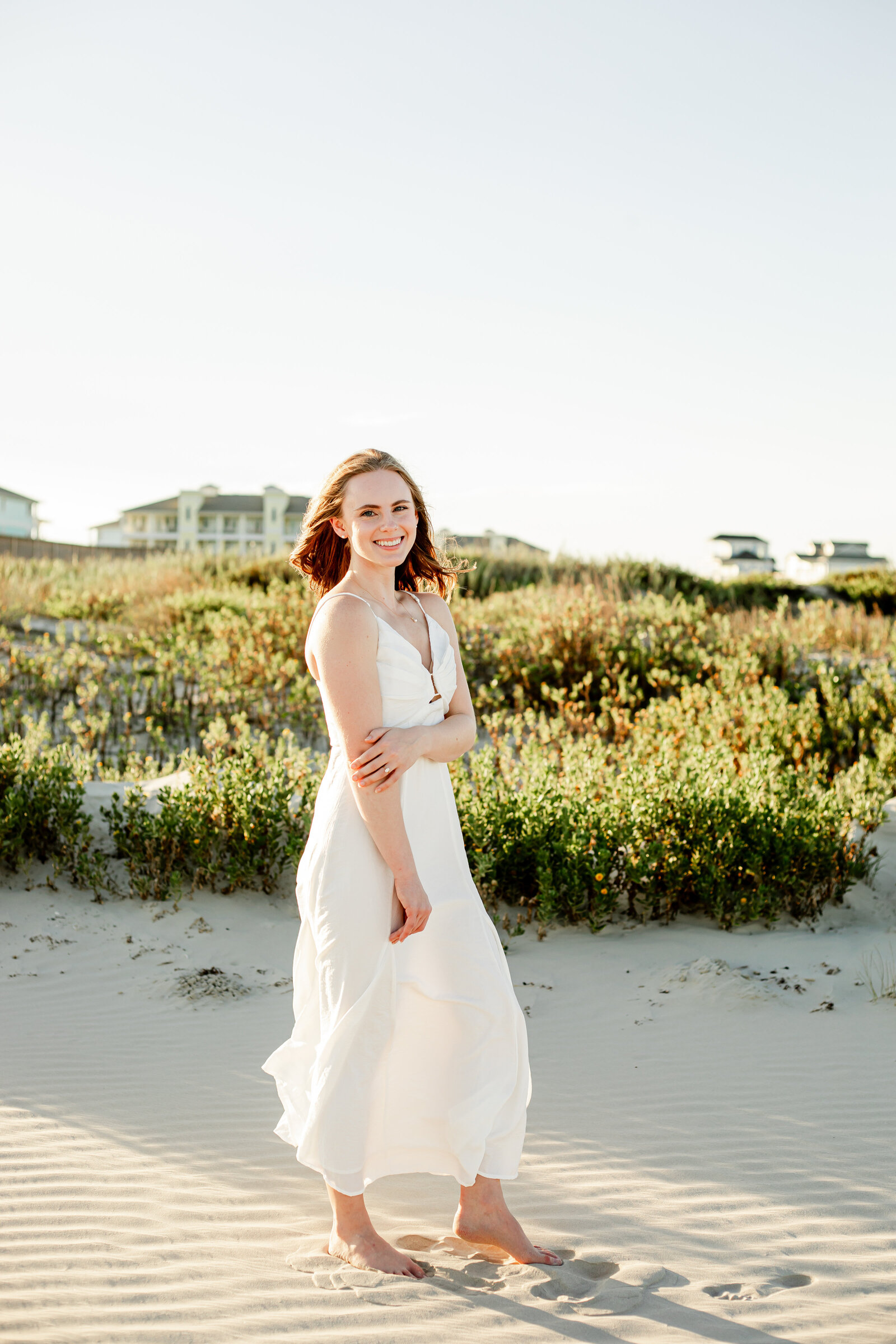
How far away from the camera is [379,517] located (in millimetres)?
2600

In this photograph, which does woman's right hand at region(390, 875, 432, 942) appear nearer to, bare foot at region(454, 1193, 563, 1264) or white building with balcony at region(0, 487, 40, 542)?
bare foot at region(454, 1193, 563, 1264)

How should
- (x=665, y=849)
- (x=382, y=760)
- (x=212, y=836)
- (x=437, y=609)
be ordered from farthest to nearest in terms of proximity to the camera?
(x=212, y=836), (x=665, y=849), (x=437, y=609), (x=382, y=760)

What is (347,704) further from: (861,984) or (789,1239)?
(861,984)

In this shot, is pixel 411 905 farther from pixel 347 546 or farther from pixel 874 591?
pixel 874 591

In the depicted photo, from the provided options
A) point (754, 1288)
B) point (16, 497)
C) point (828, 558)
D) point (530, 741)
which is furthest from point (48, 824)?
point (828, 558)

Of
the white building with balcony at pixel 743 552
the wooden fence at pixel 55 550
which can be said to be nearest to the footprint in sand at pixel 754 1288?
the wooden fence at pixel 55 550

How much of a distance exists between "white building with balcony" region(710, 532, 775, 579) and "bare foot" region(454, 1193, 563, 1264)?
273 ft

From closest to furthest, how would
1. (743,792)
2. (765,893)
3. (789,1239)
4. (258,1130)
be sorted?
(789,1239) → (258,1130) → (765,893) → (743,792)

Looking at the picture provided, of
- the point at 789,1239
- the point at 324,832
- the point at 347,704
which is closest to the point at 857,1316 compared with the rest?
the point at 789,1239

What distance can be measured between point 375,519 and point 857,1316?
7.51ft

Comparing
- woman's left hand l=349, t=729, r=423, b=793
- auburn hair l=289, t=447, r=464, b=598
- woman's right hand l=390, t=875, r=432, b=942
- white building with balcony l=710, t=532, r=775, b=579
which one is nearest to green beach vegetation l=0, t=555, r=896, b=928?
auburn hair l=289, t=447, r=464, b=598

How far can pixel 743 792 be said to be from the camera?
5422 millimetres

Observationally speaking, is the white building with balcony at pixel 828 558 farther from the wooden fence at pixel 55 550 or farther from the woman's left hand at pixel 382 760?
the woman's left hand at pixel 382 760

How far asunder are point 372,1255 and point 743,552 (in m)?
92.7
